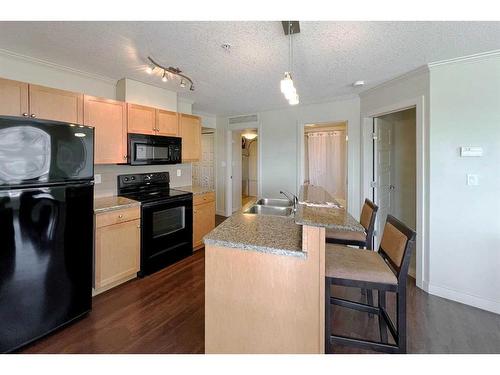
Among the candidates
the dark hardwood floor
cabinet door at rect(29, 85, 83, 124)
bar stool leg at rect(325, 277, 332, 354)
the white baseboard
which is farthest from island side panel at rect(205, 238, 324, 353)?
cabinet door at rect(29, 85, 83, 124)

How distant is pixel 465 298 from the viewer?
2305 millimetres

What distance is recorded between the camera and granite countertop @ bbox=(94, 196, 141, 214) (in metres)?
2.37

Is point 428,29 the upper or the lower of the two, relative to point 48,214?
upper

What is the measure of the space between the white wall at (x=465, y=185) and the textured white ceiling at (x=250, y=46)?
0.93ft

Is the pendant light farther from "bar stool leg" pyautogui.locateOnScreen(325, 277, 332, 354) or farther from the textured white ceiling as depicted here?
"bar stool leg" pyautogui.locateOnScreen(325, 277, 332, 354)

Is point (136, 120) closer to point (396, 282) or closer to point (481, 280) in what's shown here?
point (396, 282)

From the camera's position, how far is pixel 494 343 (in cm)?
177

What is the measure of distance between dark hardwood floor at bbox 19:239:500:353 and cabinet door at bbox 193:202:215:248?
994 mm

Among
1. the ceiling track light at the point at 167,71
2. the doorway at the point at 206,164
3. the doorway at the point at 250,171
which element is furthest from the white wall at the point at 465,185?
the doorway at the point at 250,171

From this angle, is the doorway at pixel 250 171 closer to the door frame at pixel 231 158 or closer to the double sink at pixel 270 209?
the door frame at pixel 231 158

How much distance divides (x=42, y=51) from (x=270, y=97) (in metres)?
2.74
